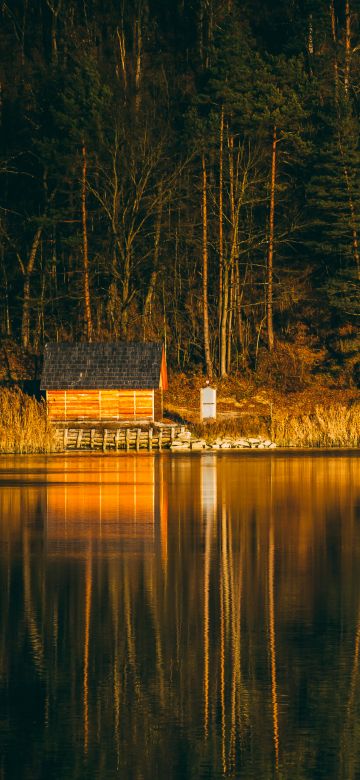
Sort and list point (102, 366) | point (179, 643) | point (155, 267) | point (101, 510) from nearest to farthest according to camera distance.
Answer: point (179, 643) → point (101, 510) → point (102, 366) → point (155, 267)

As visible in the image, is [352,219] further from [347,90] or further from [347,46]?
[347,46]

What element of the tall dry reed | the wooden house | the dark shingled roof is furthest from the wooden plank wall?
the tall dry reed

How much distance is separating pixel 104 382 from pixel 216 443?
21.4ft

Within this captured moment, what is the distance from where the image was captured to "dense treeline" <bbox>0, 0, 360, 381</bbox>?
246 feet

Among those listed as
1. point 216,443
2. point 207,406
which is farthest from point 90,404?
point 216,443

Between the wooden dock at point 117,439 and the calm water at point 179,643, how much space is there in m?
31.6

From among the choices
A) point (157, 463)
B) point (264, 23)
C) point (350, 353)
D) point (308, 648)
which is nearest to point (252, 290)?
point (350, 353)

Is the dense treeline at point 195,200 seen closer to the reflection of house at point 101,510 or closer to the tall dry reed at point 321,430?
the tall dry reed at point 321,430

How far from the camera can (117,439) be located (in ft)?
212

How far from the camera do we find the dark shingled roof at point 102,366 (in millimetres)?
69125

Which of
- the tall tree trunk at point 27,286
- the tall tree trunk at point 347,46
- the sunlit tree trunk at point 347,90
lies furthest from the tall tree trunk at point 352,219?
the tall tree trunk at point 27,286

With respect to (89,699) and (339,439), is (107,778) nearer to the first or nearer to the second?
(89,699)

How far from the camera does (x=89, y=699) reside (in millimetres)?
13484

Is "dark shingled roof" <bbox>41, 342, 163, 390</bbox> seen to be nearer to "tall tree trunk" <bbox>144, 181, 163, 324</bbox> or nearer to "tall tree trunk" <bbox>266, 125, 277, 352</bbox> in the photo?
"tall tree trunk" <bbox>144, 181, 163, 324</bbox>
